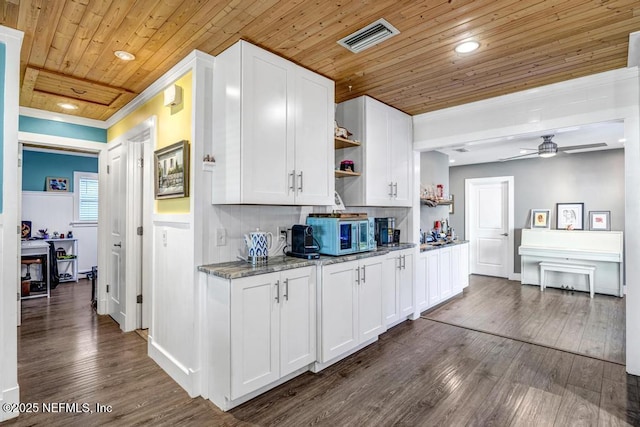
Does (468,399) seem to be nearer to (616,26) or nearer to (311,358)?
(311,358)

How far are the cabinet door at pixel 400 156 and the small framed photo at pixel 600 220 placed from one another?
4.04 m

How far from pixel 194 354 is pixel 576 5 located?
3.41 m

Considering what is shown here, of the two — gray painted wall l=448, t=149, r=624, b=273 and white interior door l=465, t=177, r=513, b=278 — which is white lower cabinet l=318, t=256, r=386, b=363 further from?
gray painted wall l=448, t=149, r=624, b=273

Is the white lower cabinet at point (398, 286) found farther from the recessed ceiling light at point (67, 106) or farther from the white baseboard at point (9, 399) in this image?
the recessed ceiling light at point (67, 106)

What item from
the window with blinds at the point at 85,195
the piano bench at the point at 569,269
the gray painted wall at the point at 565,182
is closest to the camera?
the piano bench at the point at 569,269

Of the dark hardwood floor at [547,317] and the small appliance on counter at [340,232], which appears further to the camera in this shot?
the dark hardwood floor at [547,317]

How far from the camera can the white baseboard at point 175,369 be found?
2.38m

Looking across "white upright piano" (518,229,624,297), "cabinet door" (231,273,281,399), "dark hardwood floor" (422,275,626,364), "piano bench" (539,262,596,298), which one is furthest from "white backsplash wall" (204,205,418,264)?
"white upright piano" (518,229,624,297)

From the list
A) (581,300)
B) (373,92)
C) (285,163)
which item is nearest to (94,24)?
(285,163)

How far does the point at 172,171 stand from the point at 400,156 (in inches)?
99.5

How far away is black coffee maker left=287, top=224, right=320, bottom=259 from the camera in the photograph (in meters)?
2.80

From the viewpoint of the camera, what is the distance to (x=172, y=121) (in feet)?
9.01

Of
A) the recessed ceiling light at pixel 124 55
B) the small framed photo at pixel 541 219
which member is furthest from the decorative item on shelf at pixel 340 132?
the small framed photo at pixel 541 219

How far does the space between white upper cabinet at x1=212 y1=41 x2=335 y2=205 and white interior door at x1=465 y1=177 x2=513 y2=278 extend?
Result: 530cm
